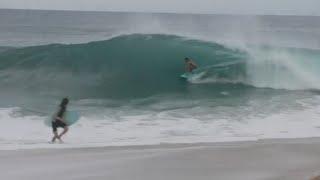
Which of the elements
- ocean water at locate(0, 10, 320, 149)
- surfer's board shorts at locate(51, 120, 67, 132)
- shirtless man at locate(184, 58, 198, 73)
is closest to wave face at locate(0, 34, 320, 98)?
ocean water at locate(0, 10, 320, 149)

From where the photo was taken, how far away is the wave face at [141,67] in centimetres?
2025

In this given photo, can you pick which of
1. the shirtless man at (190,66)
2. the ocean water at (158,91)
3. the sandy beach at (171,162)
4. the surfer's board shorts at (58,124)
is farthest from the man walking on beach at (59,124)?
the shirtless man at (190,66)

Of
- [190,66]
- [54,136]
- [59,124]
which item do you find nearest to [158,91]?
[190,66]

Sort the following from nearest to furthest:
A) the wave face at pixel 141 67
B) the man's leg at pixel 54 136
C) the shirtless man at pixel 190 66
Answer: the man's leg at pixel 54 136, the wave face at pixel 141 67, the shirtless man at pixel 190 66

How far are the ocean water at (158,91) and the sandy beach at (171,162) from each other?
1072 mm

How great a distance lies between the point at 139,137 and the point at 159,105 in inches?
201

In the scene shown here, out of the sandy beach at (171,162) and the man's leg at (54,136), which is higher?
Result: the man's leg at (54,136)

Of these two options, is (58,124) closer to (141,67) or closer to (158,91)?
(158,91)

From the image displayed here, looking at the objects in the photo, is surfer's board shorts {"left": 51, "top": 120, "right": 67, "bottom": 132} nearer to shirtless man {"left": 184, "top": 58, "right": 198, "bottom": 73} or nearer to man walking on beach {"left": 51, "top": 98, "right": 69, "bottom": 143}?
man walking on beach {"left": 51, "top": 98, "right": 69, "bottom": 143}

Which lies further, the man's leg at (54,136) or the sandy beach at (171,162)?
the man's leg at (54,136)

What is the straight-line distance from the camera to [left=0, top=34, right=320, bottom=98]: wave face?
66.4 ft

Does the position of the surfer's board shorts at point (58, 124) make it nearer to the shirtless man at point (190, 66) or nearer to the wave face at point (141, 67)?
the wave face at point (141, 67)

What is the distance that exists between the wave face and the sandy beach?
29.9 ft

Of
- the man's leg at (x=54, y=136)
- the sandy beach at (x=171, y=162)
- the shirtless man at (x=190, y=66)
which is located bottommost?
the sandy beach at (x=171, y=162)
